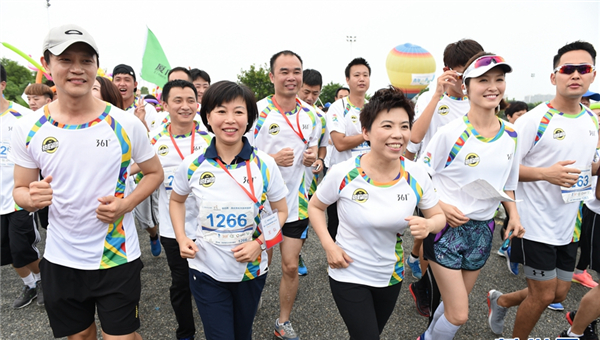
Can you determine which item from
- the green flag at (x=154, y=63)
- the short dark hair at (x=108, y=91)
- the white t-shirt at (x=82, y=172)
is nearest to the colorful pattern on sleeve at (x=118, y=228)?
the white t-shirt at (x=82, y=172)

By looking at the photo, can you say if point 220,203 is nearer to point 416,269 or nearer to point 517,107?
point 416,269

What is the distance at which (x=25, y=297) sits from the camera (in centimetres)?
391

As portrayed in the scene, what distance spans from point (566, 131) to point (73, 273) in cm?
380

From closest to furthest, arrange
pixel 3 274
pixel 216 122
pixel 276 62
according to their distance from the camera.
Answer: pixel 216 122, pixel 276 62, pixel 3 274

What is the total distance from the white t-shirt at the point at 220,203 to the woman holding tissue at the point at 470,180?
135cm

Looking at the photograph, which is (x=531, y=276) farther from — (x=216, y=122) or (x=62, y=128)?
(x=62, y=128)

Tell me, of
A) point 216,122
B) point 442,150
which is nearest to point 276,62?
point 216,122

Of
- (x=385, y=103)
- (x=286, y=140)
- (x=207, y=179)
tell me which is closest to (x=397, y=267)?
(x=385, y=103)

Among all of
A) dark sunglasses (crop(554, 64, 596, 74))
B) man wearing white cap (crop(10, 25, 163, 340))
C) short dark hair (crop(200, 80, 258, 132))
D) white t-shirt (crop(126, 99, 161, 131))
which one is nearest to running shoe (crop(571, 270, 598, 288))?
dark sunglasses (crop(554, 64, 596, 74))

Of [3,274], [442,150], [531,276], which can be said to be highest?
[442,150]

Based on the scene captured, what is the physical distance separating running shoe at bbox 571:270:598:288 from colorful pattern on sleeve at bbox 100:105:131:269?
5.07 m

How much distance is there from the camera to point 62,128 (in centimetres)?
213

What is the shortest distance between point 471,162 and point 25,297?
472 centimetres

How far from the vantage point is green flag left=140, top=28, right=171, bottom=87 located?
7965 millimetres
